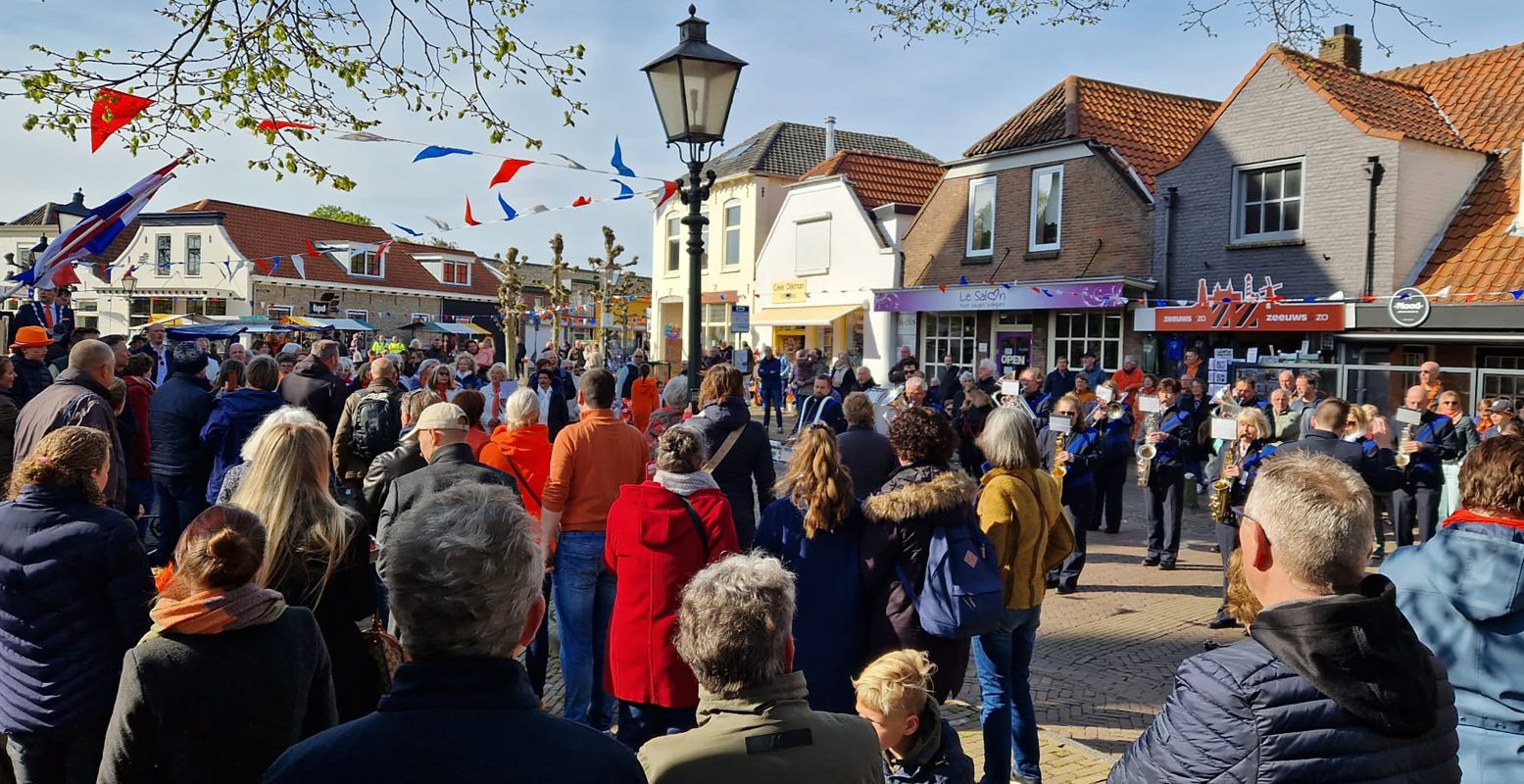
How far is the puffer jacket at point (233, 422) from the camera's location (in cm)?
646

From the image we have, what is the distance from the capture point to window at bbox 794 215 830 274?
26.6 meters

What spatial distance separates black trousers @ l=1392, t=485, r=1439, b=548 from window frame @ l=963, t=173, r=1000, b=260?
13.0 m

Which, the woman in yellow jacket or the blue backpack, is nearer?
the blue backpack

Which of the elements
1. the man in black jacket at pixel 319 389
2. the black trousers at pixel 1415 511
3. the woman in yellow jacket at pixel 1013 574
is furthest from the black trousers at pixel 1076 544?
the man in black jacket at pixel 319 389

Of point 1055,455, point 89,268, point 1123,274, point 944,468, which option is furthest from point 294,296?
point 944,468

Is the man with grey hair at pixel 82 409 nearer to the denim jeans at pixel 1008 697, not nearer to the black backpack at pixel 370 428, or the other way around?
the black backpack at pixel 370 428

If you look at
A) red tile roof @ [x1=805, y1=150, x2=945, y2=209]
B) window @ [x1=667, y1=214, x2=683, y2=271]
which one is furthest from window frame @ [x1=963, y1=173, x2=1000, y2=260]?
window @ [x1=667, y1=214, x2=683, y2=271]

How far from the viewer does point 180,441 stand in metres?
6.78

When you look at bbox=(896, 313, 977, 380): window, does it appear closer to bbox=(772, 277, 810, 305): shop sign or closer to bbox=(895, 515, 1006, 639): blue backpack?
bbox=(772, 277, 810, 305): shop sign

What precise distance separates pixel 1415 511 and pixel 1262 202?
9339mm

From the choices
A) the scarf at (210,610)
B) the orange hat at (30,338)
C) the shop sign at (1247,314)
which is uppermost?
the shop sign at (1247,314)

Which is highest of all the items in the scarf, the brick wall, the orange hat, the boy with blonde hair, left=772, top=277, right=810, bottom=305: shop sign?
the brick wall

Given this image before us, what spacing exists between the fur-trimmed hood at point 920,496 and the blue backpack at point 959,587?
0.09 m

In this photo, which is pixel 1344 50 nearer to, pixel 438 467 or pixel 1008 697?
pixel 1008 697
